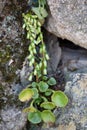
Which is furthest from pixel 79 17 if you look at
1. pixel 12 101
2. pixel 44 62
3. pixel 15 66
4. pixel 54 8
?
pixel 12 101

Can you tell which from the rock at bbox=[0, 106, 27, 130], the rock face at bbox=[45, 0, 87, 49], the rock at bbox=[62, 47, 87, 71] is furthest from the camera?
the rock at bbox=[62, 47, 87, 71]

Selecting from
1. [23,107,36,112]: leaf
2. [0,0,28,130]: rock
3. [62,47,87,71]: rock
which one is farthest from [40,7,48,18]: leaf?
[23,107,36,112]: leaf

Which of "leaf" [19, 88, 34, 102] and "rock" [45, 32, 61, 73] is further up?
"rock" [45, 32, 61, 73]

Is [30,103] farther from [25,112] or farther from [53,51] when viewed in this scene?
[53,51]

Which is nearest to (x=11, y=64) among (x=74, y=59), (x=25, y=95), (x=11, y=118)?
(x=25, y=95)

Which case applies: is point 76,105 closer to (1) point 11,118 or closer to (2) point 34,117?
(2) point 34,117

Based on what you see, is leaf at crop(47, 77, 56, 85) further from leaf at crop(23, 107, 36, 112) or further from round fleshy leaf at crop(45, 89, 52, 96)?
leaf at crop(23, 107, 36, 112)
